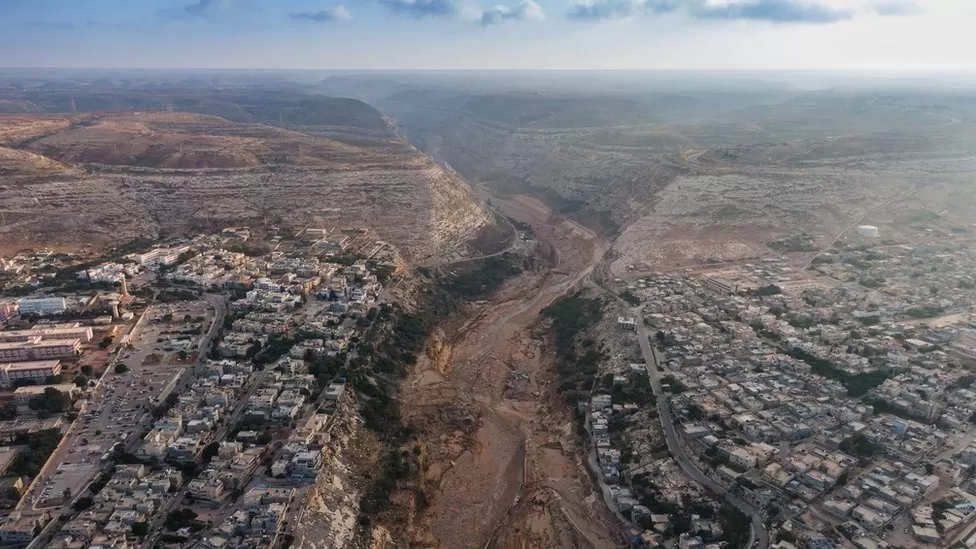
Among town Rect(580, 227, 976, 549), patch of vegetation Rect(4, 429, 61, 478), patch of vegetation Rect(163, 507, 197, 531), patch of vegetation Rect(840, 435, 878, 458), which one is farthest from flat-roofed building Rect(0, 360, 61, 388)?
patch of vegetation Rect(840, 435, 878, 458)

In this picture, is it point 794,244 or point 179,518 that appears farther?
point 794,244

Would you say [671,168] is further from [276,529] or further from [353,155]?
[276,529]

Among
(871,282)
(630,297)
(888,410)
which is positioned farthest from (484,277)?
(888,410)

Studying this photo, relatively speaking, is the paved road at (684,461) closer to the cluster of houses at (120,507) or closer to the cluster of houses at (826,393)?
the cluster of houses at (826,393)

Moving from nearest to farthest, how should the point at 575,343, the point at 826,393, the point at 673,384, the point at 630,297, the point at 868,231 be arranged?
1. the point at 826,393
2. the point at 673,384
3. the point at 575,343
4. the point at 630,297
5. the point at 868,231

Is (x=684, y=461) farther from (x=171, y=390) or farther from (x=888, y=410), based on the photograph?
(x=171, y=390)

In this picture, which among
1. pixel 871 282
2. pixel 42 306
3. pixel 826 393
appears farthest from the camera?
pixel 871 282

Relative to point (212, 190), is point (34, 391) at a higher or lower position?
lower

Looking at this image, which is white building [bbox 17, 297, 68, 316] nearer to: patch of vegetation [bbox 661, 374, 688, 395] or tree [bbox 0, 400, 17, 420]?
tree [bbox 0, 400, 17, 420]
